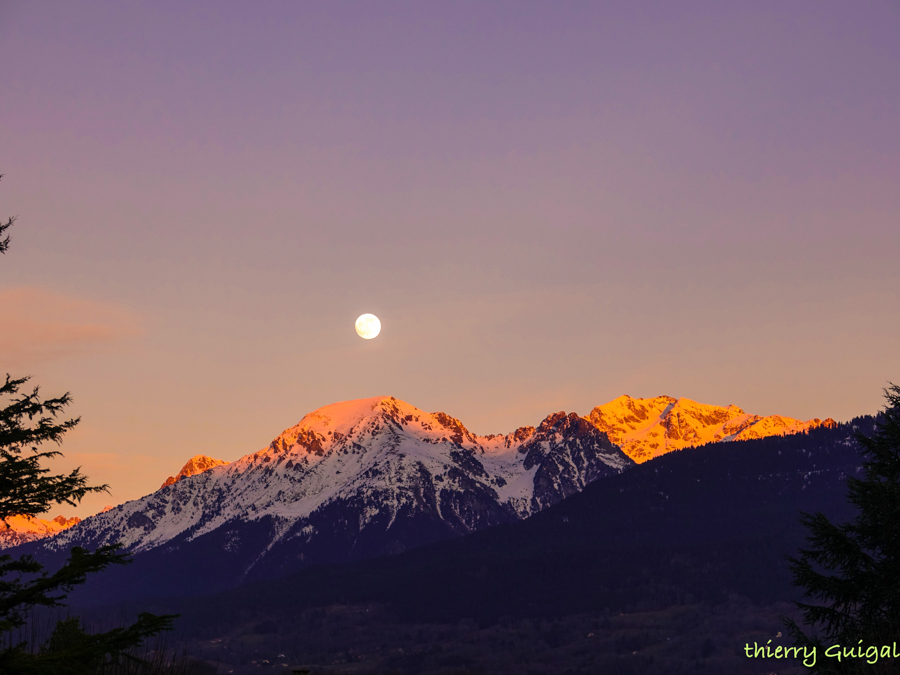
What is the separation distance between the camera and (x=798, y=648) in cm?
4331

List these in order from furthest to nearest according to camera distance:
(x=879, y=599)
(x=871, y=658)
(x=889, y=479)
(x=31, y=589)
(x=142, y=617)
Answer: (x=889, y=479) → (x=879, y=599) → (x=871, y=658) → (x=142, y=617) → (x=31, y=589)

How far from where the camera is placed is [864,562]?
4212 cm

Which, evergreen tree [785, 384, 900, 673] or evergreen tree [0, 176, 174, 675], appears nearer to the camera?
evergreen tree [0, 176, 174, 675]

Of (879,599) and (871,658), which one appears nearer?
(871,658)

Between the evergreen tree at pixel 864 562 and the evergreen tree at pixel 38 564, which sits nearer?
the evergreen tree at pixel 38 564

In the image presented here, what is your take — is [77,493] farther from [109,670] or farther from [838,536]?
[838,536]

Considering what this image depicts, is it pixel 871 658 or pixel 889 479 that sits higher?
pixel 889 479

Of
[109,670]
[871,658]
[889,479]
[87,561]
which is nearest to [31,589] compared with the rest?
[87,561]

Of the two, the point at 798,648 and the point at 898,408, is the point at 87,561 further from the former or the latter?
the point at 898,408

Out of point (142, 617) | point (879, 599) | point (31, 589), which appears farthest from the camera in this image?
point (879, 599)

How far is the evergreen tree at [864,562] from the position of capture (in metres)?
41.0

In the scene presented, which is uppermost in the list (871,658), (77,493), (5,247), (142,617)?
A: (5,247)

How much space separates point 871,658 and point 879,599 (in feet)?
15.6

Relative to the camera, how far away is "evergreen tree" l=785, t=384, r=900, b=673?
1615 inches
